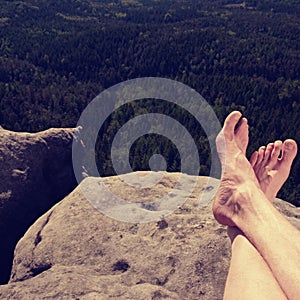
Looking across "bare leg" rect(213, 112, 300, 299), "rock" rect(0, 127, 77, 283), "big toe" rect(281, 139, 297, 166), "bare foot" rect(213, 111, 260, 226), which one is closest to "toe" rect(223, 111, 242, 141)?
"bare foot" rect(213, 111, 260, 226)

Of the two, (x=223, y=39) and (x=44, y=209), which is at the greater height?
(x=223, y=39)

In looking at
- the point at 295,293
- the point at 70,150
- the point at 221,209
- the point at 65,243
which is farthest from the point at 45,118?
the point at 295,293

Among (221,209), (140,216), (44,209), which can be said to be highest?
(221,209)

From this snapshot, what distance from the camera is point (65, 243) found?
747 cm

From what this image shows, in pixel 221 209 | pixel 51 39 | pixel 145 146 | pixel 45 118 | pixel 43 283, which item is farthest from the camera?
pixel 51 39

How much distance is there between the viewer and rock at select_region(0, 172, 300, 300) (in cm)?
636

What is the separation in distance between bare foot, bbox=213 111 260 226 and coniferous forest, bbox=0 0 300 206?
5.97 meters

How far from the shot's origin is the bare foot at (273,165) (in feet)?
23.2

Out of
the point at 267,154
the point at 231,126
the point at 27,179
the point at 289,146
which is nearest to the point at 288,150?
the point at 289,146

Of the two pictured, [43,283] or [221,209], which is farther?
[43,283]

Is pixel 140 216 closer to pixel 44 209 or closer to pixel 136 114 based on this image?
pixel 44 209

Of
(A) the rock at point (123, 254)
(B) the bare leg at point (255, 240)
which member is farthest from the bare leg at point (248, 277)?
(A) the rock at point (123, 254)

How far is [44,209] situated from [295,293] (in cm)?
707

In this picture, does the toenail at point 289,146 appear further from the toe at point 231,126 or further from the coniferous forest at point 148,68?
the coniferous forest at point 148,68
